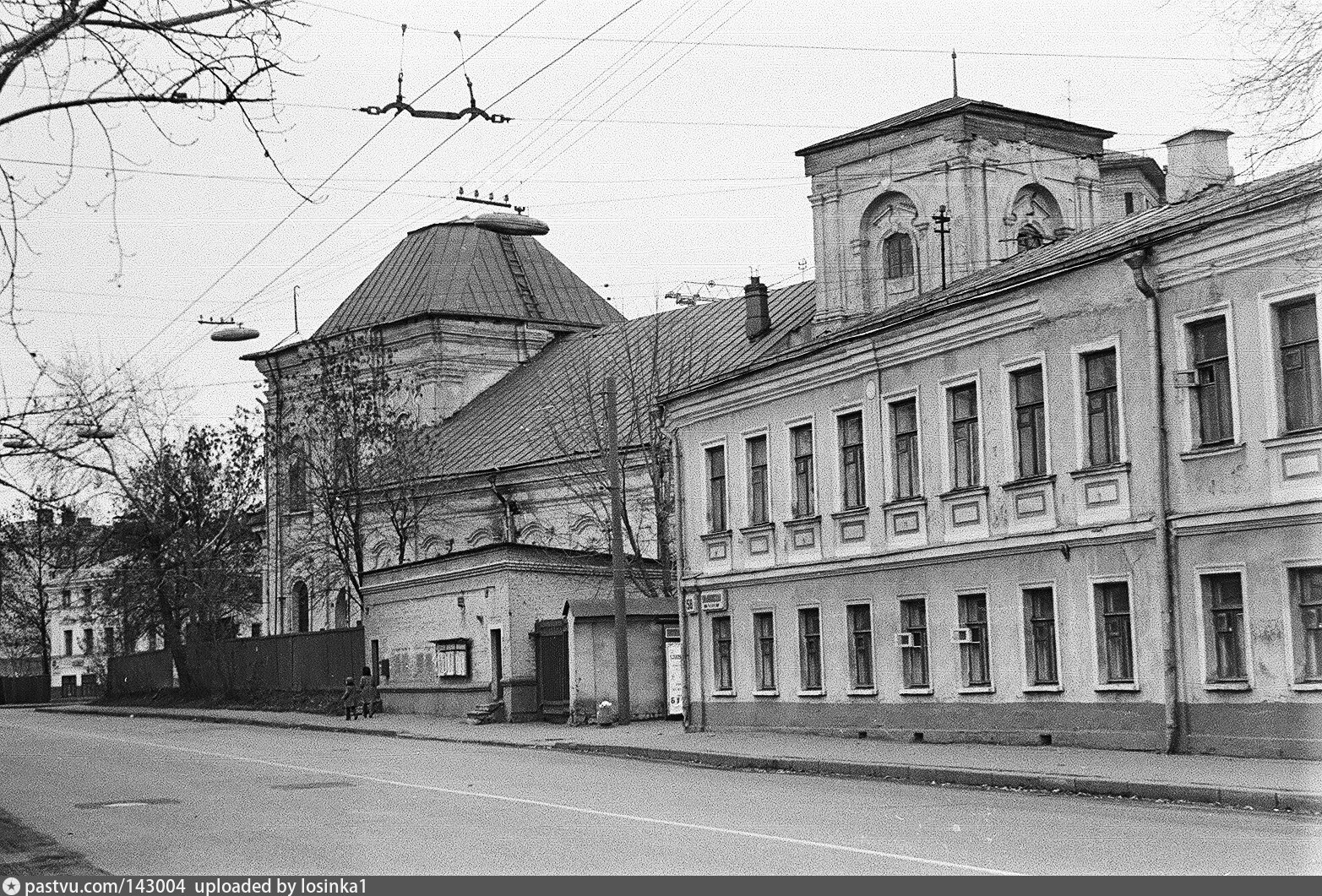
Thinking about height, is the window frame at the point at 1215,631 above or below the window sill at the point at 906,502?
below

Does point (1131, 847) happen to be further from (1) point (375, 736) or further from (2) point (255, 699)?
(2) point (255, 699)

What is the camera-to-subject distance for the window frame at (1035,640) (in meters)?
24.4

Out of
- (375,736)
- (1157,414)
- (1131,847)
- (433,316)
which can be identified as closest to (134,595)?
(433,316)

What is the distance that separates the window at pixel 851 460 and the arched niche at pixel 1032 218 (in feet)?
61.0

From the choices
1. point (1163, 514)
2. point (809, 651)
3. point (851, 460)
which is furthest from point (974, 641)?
point (809, 651)

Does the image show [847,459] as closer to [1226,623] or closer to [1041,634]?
[1041,634]

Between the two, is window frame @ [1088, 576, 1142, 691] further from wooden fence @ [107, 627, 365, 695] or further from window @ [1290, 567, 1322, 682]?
wooden fence @ [107, 627, 365, 695]

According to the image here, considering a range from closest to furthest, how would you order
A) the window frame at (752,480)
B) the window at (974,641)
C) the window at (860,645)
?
the window at (974,641) → the window at (860,645) → the window frame at (752,480)

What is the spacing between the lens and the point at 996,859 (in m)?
11.8

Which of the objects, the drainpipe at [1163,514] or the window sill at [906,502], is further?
the window sill at [906,502]

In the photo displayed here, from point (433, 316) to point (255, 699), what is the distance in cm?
1764

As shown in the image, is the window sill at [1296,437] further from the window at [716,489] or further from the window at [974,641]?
the window at [716,489]

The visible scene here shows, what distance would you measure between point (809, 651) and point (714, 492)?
4601 millimetres

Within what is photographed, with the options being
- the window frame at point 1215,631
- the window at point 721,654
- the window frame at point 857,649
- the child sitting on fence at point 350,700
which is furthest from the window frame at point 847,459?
the child sitting on fence at point 350,700
